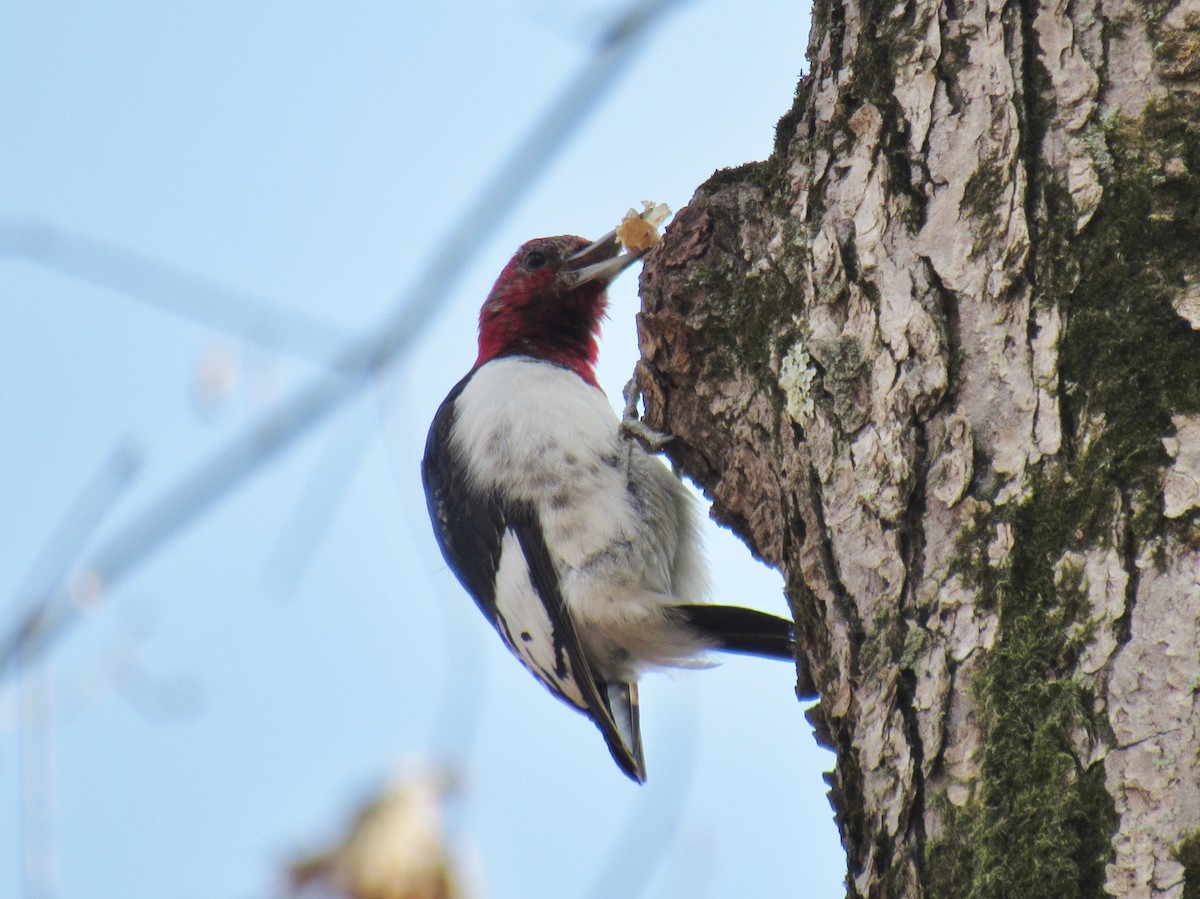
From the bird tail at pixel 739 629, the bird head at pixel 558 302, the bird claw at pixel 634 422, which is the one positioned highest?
the bird head at pixel 558 302

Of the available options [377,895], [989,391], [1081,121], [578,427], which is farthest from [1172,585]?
[377,895]

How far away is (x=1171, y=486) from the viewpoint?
161cm

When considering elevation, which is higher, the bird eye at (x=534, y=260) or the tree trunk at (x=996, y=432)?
the bird eye at (x=534, y=260)

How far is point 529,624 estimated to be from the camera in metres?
3.79

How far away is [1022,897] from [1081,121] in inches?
44.1

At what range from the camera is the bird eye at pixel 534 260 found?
4477 mm

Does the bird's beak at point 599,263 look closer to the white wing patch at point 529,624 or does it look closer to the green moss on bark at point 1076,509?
the white wing patch at point 529,624

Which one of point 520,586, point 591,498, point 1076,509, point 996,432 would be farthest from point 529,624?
point 1076,509

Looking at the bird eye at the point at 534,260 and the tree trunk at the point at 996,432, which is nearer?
the tree trunk at the point at 996,432

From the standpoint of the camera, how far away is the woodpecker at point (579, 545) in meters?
3.58

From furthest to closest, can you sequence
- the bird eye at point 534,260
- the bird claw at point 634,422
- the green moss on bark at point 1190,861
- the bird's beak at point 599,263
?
the bird eye at point 534,260, the bird's beak at point 599,263, the bird claw at point 634,422, the green moss on bark at point 1190,861

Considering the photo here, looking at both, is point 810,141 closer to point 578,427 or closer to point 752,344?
point 752,344

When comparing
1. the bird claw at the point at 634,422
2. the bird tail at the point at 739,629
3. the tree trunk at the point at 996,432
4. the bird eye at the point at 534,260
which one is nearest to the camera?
the tree trunk at the point at 996,432

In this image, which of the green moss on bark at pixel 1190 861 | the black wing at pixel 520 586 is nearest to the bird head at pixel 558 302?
the black wing at pixel 520 586
